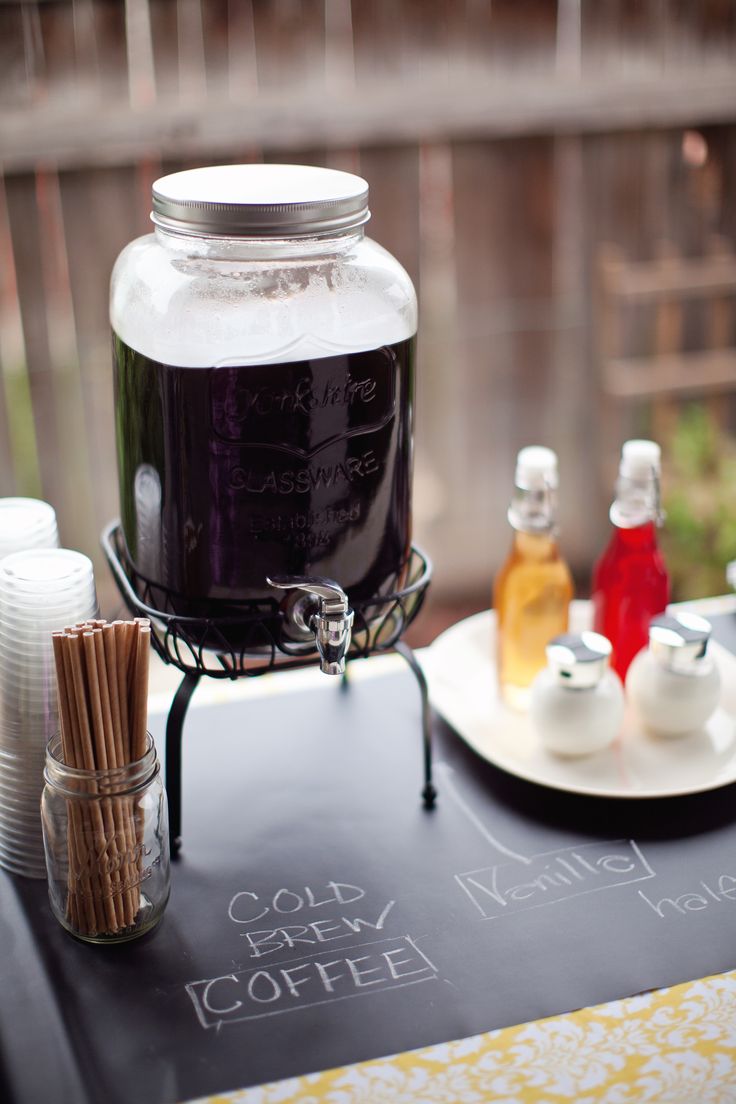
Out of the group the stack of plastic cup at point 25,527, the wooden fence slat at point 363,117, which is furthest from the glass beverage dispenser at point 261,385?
the wooden fence slat at point 363,117

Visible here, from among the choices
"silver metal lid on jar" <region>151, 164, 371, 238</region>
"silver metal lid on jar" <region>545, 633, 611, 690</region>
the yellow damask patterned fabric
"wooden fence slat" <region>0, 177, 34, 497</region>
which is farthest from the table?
"wooden fence slat" <region>0, 177, 34, 497</region>

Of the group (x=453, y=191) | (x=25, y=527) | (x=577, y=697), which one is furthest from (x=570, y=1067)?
(x=453, y=191)

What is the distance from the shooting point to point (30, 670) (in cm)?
86

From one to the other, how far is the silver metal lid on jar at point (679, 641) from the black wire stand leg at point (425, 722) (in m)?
0.20

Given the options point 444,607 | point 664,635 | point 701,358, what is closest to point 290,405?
point 664,635

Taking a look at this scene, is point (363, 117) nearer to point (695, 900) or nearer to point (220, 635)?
point (220, 635)

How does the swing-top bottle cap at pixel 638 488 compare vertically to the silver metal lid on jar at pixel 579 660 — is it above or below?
above

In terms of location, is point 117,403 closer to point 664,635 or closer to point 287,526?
point 287,526

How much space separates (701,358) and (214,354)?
1845mm

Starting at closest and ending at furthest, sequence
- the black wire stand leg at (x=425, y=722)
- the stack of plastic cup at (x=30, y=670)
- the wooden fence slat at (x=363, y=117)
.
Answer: the stack of plastic cup at (x=30, y=670)
the black wire stand leg at (x=425, y=722)
the wooden fence slat at (x=363, y=117)

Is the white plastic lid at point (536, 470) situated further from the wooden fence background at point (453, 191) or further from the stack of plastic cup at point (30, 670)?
the wooden fence background at point (453, 191)

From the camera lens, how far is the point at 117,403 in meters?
0.88

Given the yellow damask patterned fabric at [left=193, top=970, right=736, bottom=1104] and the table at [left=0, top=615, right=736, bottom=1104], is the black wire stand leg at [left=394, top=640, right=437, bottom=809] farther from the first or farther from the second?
the yellow damask patterned fabric at [left=193, top=970, right=736, bottom=1104]

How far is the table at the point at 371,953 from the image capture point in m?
0.75
